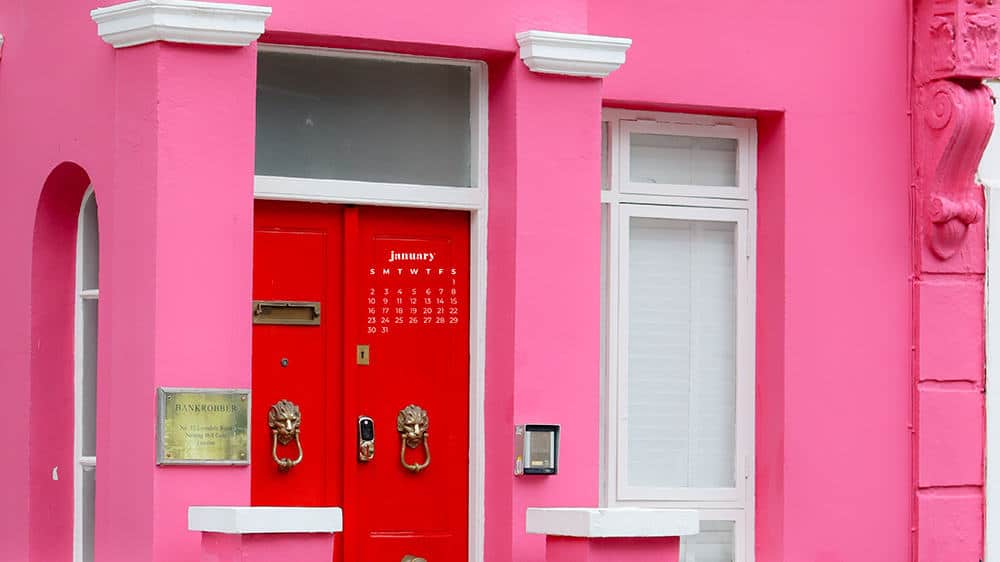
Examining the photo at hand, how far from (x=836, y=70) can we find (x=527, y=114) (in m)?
2.11

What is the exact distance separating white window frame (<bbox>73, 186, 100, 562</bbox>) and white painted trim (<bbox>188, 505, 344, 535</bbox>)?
1.72 metres

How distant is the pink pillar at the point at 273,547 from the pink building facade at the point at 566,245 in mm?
12

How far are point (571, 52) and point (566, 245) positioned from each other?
3.08ft

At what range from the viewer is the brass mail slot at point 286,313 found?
32.3 ft

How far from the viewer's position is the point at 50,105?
A: 976cm

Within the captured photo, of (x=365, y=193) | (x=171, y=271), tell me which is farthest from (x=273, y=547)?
(x=365, y=193)

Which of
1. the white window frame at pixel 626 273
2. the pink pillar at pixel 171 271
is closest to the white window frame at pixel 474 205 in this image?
the white window frame at pixel 626 273

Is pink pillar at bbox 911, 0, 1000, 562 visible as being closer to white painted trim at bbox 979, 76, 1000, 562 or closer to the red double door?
white painted trim at bbox 979, 76, 1000, 562

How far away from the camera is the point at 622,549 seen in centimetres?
873

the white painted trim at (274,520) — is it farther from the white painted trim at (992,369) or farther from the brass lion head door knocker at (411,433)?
the white painted trim at (992,369)

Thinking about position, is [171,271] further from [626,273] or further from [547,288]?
[626,273]

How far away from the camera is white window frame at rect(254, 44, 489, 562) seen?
9.91m

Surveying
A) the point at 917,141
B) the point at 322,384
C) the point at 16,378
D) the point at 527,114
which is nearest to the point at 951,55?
the point at 917,141

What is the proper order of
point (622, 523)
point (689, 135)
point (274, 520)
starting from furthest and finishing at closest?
point (689, 135) < point (622, 523) < point (274, 520)
